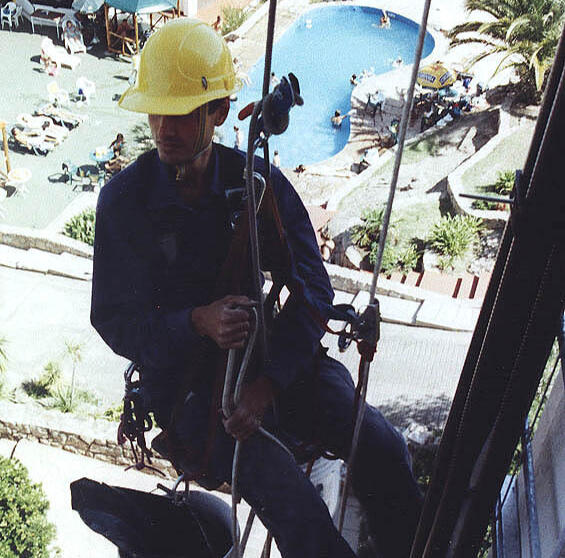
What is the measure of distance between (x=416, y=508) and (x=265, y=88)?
5.73 ft

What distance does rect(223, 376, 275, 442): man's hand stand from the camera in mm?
2545

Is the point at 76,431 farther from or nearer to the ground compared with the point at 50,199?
farther from the ground

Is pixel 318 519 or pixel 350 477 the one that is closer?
pixel 318 519

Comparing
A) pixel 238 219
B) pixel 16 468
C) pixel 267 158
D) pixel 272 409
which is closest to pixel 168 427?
pixel 272 409

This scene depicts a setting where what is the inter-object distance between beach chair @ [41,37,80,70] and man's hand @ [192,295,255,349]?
1864 cm

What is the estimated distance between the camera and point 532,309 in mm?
2148

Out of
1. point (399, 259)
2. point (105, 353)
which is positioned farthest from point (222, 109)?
point (399, 259)

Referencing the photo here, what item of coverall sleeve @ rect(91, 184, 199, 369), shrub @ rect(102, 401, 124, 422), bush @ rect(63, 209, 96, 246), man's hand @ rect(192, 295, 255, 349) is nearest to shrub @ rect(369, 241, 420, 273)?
bush @ rect(63, 209, 96, 246)

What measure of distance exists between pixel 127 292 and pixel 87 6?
1940 centimetres

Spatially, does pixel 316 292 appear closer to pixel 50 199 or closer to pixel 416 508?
pixel 416 508

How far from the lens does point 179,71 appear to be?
8.57 feet

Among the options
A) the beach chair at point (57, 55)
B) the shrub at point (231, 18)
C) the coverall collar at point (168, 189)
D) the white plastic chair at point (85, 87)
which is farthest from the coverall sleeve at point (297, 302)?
the shrub at point (231, 18)

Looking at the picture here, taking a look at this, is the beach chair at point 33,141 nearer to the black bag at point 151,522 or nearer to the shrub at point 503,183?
the shrub at point 503,183

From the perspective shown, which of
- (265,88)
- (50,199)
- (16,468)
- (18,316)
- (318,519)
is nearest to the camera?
(265,88)
